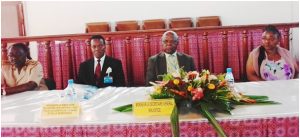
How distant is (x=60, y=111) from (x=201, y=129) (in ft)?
2.22

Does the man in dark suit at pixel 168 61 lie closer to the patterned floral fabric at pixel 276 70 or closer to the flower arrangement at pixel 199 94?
the patterned floral fabric at pixel 276 70

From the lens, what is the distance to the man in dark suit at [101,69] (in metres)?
3.20

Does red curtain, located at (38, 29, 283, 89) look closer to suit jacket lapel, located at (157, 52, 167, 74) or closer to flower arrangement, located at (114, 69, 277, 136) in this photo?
suit jacket lapel, located at (157, 52, 167, 74)

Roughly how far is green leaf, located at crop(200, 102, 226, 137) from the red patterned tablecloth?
5cm

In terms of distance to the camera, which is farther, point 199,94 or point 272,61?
point 272,61

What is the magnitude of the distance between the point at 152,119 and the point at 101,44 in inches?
64.4

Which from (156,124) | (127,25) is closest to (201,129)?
(156,124)

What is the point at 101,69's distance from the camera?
3256 millimetres

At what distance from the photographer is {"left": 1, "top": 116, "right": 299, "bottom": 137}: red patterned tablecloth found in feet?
5.62

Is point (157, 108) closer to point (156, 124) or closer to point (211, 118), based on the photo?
point (156, 124)

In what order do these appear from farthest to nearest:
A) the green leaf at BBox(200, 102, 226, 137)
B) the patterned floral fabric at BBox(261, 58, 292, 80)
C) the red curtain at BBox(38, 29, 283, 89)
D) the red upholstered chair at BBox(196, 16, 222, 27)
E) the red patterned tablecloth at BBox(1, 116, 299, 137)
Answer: the red upholstered chair at BBox(196, 16, 222, 27), the red curtain at BBox(38, 29, 283, 89), the patterned floral fabric at BBox(261, 58, 292, 80), the red patterned tablecloth at BBox(1, 116, 299, 137), the green leaf at BBox(200, 102, 226, 137)

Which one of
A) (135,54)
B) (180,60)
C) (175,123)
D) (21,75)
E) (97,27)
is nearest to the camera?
(175,123)

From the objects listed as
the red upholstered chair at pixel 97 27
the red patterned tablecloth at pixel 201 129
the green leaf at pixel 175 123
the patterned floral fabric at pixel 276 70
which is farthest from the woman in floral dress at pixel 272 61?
the red upholstered chair at pixel 97 27
